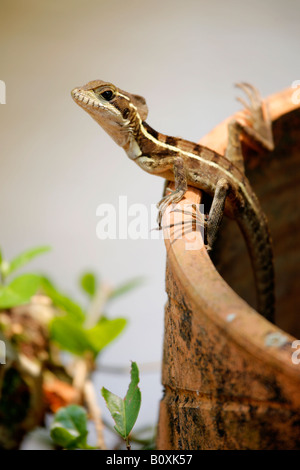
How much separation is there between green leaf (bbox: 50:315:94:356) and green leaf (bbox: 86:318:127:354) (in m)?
0.02

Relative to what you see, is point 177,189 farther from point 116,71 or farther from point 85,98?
point 116,71

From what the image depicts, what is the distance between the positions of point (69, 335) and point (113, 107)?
56cm

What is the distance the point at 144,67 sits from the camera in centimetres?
136

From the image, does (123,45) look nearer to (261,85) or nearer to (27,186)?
(261,85)

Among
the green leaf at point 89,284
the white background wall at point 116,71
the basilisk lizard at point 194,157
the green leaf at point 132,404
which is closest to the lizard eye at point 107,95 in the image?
the basilisk lizard at point 194,157

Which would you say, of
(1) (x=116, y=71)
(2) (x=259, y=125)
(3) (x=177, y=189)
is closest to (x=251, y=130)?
(2) (x=259, y=125)

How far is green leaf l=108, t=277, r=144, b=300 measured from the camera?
55.4 inches

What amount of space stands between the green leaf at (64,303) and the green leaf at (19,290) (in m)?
0.24

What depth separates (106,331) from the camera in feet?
3.82

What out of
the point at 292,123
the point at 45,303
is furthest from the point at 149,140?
the point at 45,303

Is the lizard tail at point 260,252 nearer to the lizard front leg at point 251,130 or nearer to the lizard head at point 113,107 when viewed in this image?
the lizard front leg at point 251,130

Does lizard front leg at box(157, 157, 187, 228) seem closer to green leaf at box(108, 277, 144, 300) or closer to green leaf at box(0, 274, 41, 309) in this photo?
green leaf at box(0, 274, 41, 309)
